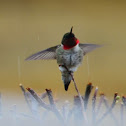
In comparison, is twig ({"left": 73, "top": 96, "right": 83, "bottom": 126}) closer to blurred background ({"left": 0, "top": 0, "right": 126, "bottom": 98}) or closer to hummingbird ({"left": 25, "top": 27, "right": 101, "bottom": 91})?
hummingbird ({"left": 25, "top": 27, "right": 101, "bottom": 91})

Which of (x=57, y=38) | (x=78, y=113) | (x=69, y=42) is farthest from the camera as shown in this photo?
(x=57, y=38)

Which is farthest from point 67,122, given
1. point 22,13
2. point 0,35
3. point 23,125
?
point 22,13

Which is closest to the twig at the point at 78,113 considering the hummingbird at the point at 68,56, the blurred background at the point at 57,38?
the hummingbird at the point at 68,56

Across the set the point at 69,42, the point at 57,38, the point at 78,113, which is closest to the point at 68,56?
the point at 69,42

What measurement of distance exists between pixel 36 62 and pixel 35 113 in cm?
214

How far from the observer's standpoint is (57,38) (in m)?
2.86

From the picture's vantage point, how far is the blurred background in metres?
2.69

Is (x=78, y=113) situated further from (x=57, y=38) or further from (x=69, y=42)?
(x=57, y=38)

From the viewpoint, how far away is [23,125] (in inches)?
18.2

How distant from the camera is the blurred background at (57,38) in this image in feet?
8.84

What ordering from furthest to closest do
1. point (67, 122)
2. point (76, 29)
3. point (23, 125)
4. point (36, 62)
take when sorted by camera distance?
1. point (76, 29)
2. point (36, 62)
3. point (67, 122)
4. point (23, 125)

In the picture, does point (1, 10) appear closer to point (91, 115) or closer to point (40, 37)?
point (40, 37)

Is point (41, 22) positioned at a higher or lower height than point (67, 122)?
lower

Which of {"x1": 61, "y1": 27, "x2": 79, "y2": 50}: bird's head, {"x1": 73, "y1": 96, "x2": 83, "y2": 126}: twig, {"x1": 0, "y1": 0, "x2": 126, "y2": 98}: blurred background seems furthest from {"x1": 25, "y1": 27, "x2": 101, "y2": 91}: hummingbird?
{"x1": 0, "y1": 0, "x2": 126, "y2": 98}: blurred background
